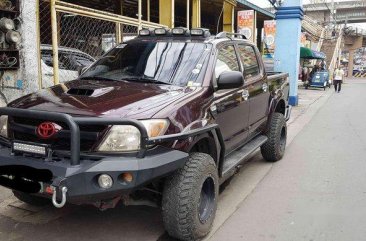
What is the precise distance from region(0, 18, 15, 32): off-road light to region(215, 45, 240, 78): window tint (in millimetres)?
3482

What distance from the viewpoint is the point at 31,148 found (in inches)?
126

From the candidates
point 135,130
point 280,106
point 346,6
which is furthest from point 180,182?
point 346,6

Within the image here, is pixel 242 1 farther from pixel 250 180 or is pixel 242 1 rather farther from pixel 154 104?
pixel 154 104

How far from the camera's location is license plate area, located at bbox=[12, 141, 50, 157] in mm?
3166

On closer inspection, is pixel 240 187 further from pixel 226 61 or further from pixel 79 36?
pixel 79 36

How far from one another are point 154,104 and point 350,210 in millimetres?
2663

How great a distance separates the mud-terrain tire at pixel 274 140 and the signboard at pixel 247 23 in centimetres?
935

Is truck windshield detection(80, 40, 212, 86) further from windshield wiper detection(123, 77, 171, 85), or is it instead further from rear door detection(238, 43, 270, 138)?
rear door detection(238, 43, 270, 138)

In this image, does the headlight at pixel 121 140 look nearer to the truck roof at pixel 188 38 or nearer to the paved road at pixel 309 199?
the paved road at pixel 309 199

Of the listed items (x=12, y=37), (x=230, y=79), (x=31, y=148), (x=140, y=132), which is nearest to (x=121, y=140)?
(x=140, y=132)

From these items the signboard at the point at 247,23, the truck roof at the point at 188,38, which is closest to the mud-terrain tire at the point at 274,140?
the truck roof at the point at 188,38

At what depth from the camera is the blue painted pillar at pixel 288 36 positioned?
13859 millimetres

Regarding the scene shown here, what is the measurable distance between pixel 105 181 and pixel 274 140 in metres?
3.82

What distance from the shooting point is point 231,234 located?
156 inches
